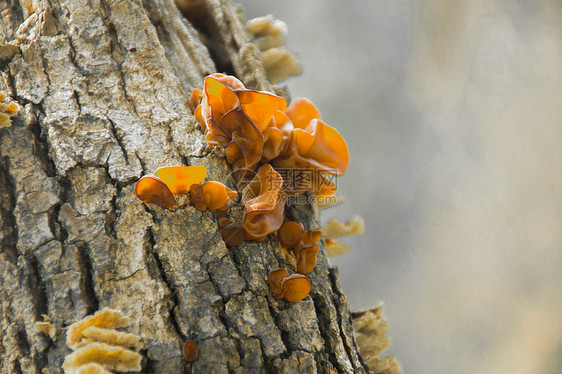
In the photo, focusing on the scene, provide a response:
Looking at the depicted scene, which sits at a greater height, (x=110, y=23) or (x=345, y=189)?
(x=345, y=189)

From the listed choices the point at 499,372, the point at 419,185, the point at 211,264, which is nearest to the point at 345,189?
the point at 419,185

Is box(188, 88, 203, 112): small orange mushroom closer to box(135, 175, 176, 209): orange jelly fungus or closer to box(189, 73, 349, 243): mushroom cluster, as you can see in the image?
box(189, 73, 349, 243): mushroom cluster

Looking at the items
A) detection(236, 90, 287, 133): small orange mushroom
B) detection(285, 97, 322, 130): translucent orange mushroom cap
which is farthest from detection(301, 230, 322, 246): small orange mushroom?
detection(285, 97, 322, 130): translucent orange mushroom cap

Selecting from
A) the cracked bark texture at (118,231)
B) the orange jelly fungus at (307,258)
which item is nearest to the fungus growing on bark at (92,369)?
the cracked bark texture at (118,231)

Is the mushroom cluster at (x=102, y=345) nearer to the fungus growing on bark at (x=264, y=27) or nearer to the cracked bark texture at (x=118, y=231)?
the cracked bark texture at (x=118, y=231)

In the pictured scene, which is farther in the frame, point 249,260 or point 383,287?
point 383,287

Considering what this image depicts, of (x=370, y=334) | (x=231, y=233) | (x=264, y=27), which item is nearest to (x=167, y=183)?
(x=231, y=233)

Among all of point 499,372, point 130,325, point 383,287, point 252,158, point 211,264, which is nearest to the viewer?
point 130,325

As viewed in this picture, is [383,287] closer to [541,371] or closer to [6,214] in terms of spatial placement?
[541,371]
